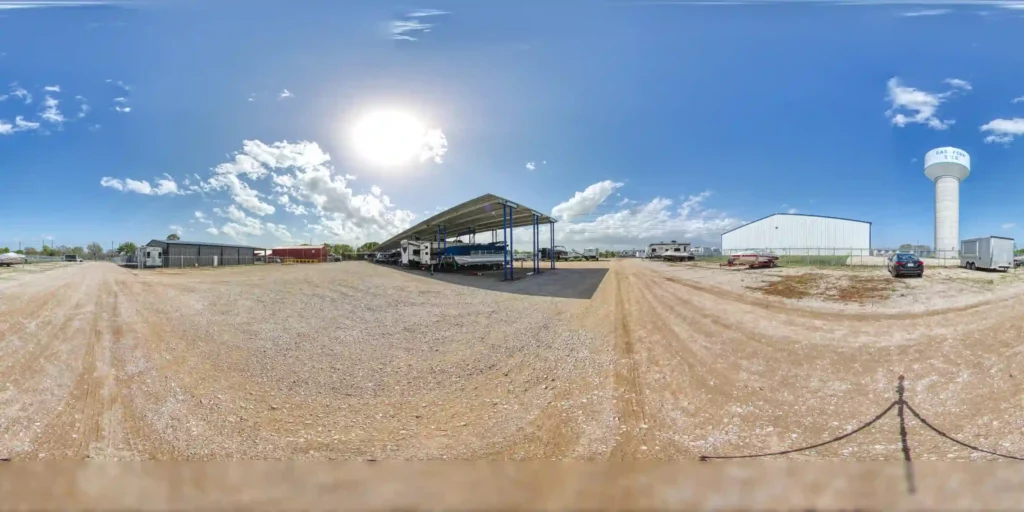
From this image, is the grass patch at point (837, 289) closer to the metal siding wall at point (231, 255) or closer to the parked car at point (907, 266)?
the parked car at point (907, 266)

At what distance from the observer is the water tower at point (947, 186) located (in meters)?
29.4

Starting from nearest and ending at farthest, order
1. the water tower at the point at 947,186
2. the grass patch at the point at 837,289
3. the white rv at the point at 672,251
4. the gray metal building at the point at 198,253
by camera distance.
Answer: the grass patch at the point at 837,289, the gray metal building at the point at 198,253, the water tower at the point at 947,186, the white rv at the point at 672,251

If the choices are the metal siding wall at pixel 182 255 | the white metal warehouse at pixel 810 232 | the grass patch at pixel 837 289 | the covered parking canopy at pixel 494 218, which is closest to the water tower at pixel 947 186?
the white metal warehouse at pixel 810 232

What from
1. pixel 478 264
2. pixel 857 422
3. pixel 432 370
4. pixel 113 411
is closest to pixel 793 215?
pixel 478 264

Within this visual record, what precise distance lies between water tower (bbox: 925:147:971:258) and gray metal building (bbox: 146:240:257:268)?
61306 mm

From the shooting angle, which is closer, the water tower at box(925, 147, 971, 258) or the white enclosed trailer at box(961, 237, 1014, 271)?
Result: the white enclosed trailer at box(961, 237, 1014, 271)

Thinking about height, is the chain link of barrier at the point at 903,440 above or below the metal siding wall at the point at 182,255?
below

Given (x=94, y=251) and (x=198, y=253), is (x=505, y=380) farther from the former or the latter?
(x=94, y=251)

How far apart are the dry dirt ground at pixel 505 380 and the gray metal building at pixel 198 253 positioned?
23.2 metres

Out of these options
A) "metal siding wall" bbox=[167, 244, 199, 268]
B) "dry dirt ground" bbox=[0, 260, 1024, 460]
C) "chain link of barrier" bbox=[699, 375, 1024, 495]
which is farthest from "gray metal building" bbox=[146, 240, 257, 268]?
"chain link of barrier" bbox=[699, 375, 1024, 495]

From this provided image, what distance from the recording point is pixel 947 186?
30.0 metres

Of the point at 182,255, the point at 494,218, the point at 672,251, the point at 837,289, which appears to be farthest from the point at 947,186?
the point at 182,255

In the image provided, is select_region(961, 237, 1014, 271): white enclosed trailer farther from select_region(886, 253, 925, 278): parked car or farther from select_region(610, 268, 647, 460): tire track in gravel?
select_region(610, 268, 647, 460): tire track in gravel

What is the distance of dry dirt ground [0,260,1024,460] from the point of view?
2.50 m
